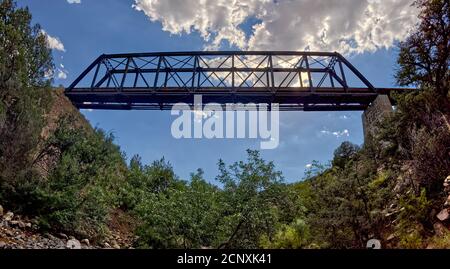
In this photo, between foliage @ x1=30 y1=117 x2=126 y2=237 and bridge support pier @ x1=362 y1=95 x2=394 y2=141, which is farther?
bridge support pier @ x1=362 y1=95 x2=394 y2=141

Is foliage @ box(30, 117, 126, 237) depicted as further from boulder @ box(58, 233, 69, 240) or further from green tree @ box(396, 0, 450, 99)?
green tree @ box(396, 0, 450, 99)

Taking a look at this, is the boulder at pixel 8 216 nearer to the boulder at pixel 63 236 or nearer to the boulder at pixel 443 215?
the boulder at pixel 63 236

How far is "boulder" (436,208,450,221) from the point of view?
8102mm

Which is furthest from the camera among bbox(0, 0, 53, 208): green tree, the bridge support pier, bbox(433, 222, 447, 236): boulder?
the bridge support pier

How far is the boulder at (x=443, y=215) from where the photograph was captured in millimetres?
8102

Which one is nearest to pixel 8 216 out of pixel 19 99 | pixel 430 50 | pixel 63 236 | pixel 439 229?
pixel 63 236

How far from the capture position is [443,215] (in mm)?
8195

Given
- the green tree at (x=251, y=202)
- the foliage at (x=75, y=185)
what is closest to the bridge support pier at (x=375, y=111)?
the green tree at (x=251, y=202)

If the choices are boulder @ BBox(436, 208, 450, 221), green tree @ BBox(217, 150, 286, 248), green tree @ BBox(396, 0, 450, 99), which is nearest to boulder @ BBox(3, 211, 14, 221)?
green tree @ BBox(217, 150, 286, 248)

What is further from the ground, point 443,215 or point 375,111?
point 375,111

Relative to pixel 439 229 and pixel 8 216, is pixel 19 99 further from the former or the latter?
pixel 439 229

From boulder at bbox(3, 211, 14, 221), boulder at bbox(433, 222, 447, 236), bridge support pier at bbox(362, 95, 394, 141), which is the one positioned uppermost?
bridge support pier at bbox(362, 95, 394, 141)

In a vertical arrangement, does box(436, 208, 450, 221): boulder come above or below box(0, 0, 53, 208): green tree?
below
